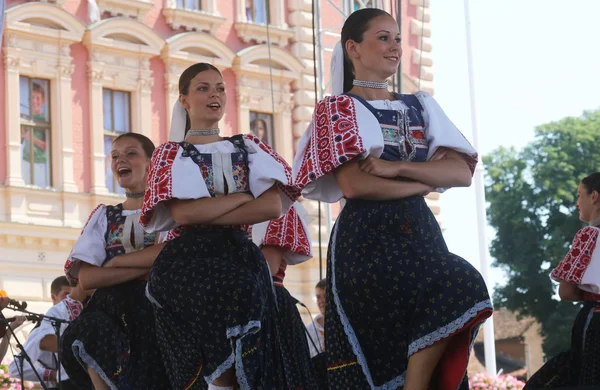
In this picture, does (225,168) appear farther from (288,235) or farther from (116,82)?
(116,82)

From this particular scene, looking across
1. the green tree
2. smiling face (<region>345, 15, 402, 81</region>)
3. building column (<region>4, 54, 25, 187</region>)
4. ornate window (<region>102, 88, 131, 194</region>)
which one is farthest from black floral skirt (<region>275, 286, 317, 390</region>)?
the green tree

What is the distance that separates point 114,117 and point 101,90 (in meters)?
0.54

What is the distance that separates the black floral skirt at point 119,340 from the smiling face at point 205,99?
92 centimetres

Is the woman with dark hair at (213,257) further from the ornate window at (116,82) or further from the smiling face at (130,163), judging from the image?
the ornate window at (116,82)

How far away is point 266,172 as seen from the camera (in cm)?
501

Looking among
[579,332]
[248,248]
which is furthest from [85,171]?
[248,248]

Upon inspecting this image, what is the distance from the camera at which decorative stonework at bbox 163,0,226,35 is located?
20903 mm

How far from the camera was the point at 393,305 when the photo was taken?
4.28m

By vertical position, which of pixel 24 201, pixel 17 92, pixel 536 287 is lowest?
pixel 536 287

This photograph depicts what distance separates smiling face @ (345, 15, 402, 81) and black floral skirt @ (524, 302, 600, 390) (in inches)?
96.9

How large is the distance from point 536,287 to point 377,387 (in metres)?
33.5

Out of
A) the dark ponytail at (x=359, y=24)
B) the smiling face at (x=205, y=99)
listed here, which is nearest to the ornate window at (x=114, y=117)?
the smiling face at (x=205, y=99)

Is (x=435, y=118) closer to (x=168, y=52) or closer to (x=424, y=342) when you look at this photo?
(x=424, y=342)

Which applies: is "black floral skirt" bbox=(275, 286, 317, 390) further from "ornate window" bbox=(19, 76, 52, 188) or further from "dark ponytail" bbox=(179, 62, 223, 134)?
"ornate window" bbox=(19, 76, 52, 188)
